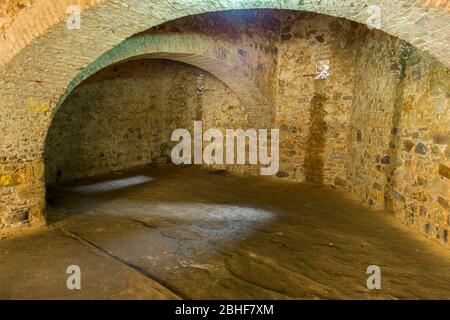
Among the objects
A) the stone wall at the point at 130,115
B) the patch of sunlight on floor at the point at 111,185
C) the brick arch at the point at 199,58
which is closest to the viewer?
the brick arch at the point at 199,58

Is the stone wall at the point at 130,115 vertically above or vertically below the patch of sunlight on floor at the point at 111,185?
above

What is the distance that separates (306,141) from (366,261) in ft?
11.5

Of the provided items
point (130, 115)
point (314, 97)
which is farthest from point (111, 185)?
point (314, 97)

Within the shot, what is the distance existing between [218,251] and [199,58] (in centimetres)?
336

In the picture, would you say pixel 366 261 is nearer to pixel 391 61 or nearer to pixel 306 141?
pixel 391 61

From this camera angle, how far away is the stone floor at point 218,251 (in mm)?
2273

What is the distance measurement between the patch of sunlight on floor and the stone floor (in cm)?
35

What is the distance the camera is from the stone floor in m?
2.27

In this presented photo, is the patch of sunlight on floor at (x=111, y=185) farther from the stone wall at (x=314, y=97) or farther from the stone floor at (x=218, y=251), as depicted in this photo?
the stone wall at (x=314, y=97)

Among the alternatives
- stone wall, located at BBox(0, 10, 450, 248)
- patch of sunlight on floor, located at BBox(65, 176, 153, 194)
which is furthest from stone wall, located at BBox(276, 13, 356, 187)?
patch of sunlight on floor, located at BBox(65, 176, 153, 194)

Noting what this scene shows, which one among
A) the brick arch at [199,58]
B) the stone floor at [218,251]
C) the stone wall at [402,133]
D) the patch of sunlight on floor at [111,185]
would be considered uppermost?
the brick arch at [199,58]

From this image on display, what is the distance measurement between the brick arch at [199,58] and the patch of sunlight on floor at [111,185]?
1976 millimetres

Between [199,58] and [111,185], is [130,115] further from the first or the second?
[199,58]

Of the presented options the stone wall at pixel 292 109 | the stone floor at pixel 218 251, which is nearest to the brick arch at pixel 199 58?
the stone wall at pixel 292 109
